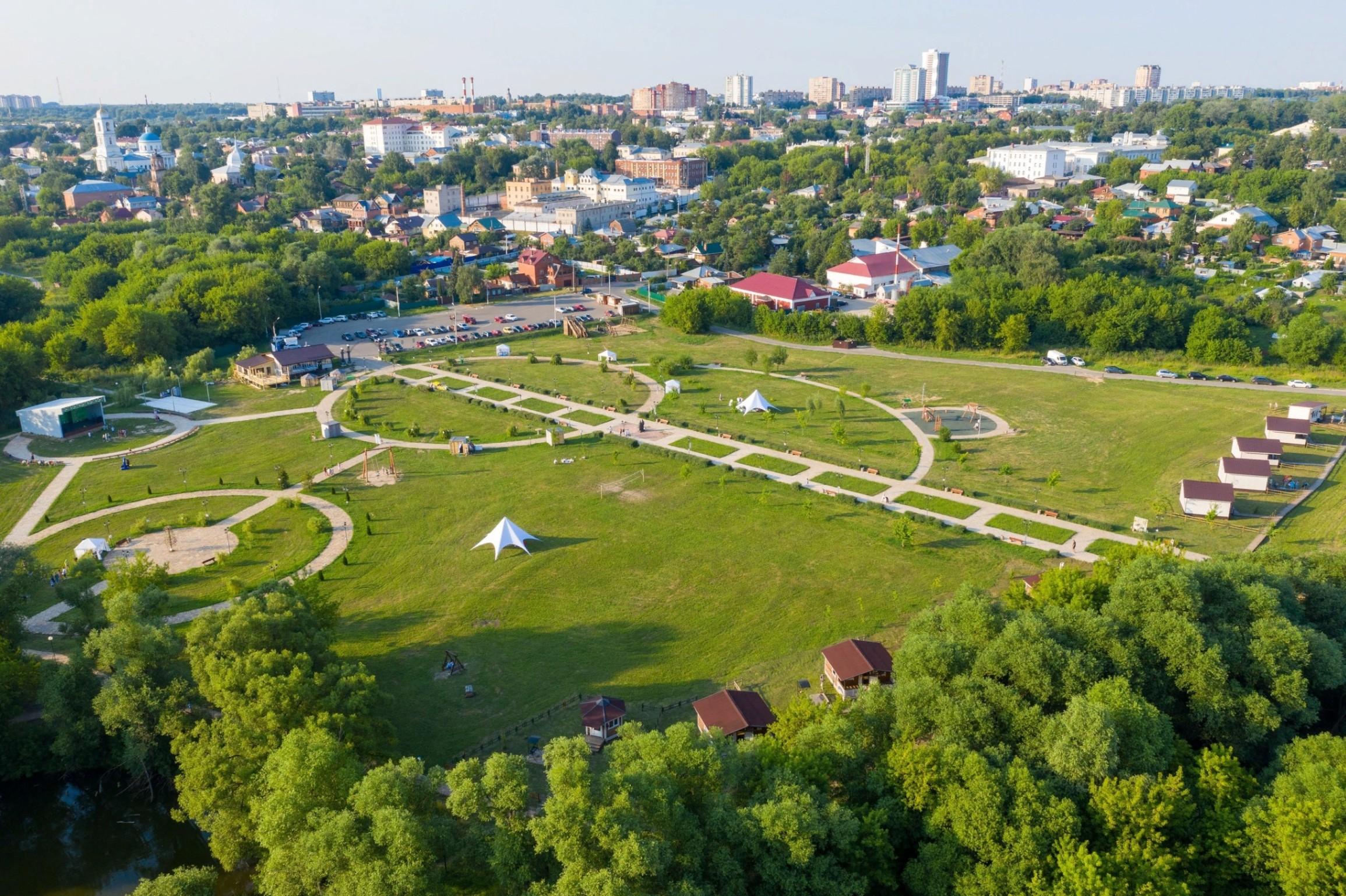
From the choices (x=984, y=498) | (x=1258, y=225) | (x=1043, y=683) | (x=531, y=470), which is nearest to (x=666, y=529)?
(x=531, y=470)

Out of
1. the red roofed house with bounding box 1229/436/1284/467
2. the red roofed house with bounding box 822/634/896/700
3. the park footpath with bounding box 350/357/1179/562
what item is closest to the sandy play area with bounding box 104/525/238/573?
the park footpath with bounding box 350/357/1179/562

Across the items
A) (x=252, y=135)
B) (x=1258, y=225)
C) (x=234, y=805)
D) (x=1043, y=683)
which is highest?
(x=252, y=135)

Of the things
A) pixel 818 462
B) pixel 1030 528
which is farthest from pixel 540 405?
pixel 1030 528

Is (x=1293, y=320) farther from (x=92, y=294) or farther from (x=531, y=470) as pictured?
(x=92, y=294)

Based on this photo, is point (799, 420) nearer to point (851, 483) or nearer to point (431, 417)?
point (851, 483)

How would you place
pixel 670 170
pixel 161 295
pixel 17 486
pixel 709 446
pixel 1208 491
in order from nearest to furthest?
pixel 1208 491, pixel 17 486, pixel 709 446, pixel 161 295, pixel 670 170

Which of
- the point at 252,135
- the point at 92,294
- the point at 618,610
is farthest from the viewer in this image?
the point at 252,135

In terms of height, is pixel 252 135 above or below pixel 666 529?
above
